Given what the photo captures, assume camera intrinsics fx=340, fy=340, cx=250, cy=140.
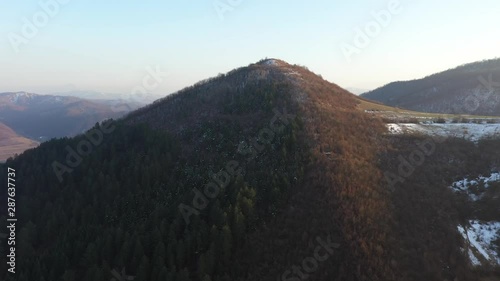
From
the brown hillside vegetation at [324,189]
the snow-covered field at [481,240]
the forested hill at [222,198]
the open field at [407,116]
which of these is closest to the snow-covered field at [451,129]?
the open field at [407,116]

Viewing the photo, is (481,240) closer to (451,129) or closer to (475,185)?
(475,185)

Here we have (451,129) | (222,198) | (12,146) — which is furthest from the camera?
(12,146)

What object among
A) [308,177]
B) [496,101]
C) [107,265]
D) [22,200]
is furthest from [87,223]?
[496,101]

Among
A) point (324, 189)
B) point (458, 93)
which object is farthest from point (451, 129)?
point (458, 93)

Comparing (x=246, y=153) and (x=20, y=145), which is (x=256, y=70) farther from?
(x=20, y=145)

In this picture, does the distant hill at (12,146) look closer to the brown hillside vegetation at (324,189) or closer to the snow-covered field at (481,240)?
the brown hillside vegetation at (324,189)
